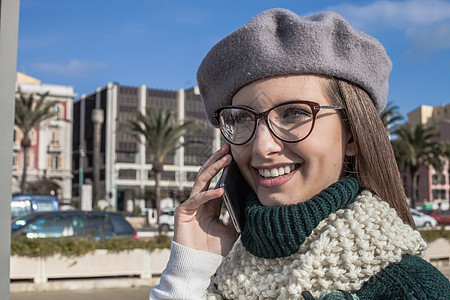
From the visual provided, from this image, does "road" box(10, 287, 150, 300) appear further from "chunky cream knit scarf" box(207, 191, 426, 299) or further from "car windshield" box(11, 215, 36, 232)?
"chunky cream knit scarf" box(207, 191, 426, 299)

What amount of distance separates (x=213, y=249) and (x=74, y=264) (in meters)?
9.55

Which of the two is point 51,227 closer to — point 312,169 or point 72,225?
point 72,225

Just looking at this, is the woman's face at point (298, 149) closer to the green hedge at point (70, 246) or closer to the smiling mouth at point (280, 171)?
the smiling mouth at point (280, 171)

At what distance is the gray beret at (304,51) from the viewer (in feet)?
4.31

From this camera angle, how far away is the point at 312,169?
1.34 meters

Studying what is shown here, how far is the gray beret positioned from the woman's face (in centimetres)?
4

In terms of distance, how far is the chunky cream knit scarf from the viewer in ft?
3.94

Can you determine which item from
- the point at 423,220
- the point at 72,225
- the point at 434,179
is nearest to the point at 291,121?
the point at 72,225

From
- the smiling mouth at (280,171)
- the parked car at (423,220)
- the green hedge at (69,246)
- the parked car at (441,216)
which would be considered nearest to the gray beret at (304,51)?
the smiling mouth at (280,171)

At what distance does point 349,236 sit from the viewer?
1226mm

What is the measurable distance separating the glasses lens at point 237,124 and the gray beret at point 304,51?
71 mm

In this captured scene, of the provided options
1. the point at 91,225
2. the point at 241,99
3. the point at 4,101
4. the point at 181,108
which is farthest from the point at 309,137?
the point at 181,108

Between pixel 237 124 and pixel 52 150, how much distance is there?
2409 inches

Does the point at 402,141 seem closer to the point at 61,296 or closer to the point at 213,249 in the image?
the point at 61,296
